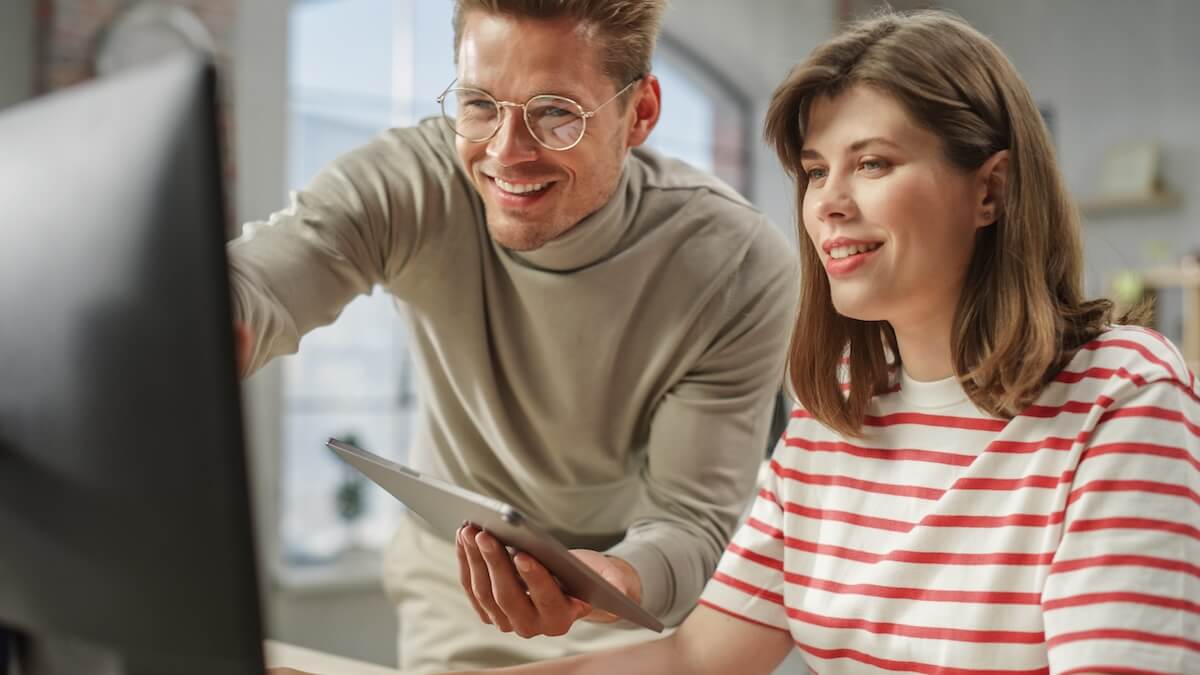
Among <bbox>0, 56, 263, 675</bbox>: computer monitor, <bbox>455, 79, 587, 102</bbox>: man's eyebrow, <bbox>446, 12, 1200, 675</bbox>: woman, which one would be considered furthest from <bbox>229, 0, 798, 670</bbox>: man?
<bbox>0, 56, 263, 675</bbox>: computer monitor

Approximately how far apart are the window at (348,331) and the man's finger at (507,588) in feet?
11.1

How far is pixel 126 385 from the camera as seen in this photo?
573 millimetres

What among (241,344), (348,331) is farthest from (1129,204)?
(241,344)

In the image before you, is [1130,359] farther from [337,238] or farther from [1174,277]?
[1174,277]

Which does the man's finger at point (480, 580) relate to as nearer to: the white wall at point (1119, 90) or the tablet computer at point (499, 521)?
the tablet computer at point (499, 521)

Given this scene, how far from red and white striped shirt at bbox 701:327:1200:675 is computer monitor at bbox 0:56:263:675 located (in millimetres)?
678

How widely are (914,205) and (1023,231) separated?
10cm

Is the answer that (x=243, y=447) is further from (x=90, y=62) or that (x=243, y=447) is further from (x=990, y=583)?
(x=90, y=62)

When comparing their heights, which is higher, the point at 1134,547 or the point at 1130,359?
the point at 1130,359

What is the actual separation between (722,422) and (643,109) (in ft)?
1.57

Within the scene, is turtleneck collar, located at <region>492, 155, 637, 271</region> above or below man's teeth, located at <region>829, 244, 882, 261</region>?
below

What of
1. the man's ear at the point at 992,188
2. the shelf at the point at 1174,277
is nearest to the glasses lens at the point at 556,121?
the man's ear at the point at 992,188

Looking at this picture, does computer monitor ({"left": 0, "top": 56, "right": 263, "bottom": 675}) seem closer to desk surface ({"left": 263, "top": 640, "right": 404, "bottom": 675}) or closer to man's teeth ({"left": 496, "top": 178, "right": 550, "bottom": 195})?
desk surface ({"left": 263, "top": 640, "right": 404, "bottom": 675})

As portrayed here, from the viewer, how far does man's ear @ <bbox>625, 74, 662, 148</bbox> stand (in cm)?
158
